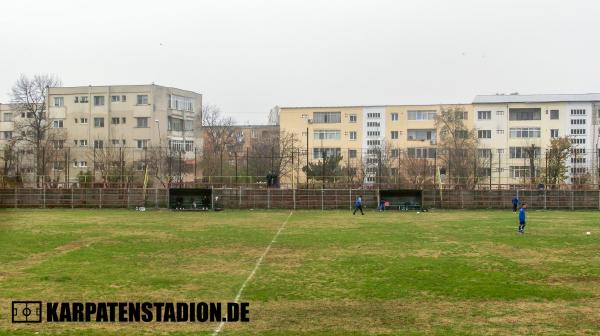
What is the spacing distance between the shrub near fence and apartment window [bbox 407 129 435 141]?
1315 inches

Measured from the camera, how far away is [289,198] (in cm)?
5034

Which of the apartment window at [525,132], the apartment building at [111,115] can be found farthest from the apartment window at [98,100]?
the apartment window at [525,132]

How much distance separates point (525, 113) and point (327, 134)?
92.3 ft

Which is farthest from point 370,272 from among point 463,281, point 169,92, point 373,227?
point 169,92

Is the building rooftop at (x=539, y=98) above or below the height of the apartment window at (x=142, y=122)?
above

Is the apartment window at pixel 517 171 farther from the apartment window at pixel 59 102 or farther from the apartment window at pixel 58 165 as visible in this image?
the apartment window at pixel 59 102

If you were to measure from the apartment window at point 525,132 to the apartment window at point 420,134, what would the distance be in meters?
11.0

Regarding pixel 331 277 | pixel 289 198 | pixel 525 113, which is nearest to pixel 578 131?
pixel 525 113

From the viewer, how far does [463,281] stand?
15.1m

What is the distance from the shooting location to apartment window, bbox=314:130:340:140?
280 ft

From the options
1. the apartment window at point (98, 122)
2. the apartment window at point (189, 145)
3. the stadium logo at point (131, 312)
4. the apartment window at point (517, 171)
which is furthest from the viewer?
the apartment window at point (189, 145)

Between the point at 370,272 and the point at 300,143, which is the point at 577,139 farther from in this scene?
the point at 370,272

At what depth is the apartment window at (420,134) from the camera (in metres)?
83.1

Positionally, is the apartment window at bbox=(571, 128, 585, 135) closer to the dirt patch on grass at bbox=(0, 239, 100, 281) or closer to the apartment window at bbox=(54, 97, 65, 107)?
the apartment window at bbox=(54, 97, 65, 107)
